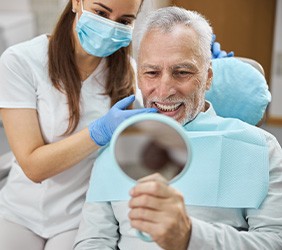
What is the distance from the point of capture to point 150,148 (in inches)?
35.2

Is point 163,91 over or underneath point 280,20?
over

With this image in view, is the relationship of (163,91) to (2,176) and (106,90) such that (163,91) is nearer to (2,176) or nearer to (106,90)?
(106,90)

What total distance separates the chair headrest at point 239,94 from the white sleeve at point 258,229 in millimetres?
286

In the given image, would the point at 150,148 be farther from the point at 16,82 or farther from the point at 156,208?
the point at 16,82

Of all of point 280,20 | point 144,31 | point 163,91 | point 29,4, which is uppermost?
point 144,31

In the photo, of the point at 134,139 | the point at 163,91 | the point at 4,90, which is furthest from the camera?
the point at 4,90

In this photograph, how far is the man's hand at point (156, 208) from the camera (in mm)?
808

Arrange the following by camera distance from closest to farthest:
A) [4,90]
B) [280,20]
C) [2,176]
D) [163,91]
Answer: [163,91] < [4,90] < [2,176] < [280,20]

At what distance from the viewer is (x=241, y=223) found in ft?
4.19

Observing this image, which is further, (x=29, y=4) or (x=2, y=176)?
(x=29, y=4)

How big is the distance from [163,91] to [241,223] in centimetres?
40

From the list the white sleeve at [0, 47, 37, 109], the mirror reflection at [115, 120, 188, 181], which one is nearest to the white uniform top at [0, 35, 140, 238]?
the white sleeve at [0, 47, 37, 109]

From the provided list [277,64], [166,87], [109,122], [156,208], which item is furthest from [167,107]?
[277,64]

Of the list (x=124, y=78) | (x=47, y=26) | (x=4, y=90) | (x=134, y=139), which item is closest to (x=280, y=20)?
(x=47, y=26)
